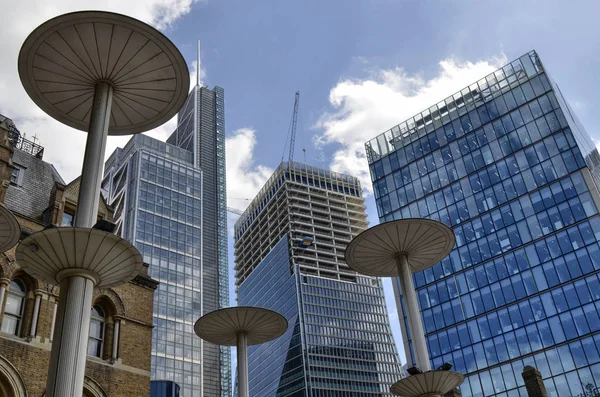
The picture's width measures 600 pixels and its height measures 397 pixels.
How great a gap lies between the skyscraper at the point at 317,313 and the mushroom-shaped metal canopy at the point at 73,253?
136281 millimetres

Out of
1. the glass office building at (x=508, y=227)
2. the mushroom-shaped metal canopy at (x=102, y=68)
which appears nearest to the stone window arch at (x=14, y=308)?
the mushroom-shaped metal canopy at (x=102, y=68)

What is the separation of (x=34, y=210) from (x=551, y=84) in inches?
2666

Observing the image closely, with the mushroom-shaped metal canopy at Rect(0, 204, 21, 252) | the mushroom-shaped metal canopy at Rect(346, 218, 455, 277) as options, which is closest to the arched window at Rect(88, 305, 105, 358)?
the mushroom-shaped metal canopy at Rect(0, 204, 21, 252)

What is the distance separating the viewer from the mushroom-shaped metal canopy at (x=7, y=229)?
57.6 feet

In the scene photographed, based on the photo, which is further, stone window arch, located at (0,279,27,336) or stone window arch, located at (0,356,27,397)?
stone window arch, located at (0,279,27,336)

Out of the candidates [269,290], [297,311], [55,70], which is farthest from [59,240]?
[269,290]

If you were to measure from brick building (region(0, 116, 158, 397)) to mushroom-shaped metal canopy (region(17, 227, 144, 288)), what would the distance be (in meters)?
7.74

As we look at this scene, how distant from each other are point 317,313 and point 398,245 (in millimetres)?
135281

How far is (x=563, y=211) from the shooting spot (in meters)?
68.6

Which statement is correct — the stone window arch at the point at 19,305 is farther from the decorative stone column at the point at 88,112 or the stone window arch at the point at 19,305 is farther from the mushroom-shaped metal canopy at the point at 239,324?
the mushroom-shaped metal canopy at the point at 239,324

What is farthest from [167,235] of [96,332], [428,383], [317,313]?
[428,383]

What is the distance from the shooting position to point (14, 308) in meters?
23.9

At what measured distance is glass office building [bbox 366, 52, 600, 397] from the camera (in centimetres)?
6397

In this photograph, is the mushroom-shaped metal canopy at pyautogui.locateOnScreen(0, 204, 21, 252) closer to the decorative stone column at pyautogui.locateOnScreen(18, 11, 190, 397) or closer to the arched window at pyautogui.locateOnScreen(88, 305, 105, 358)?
the decorative stone column at pyautogui.locateOnScreen(18, 11, 190, 397)
